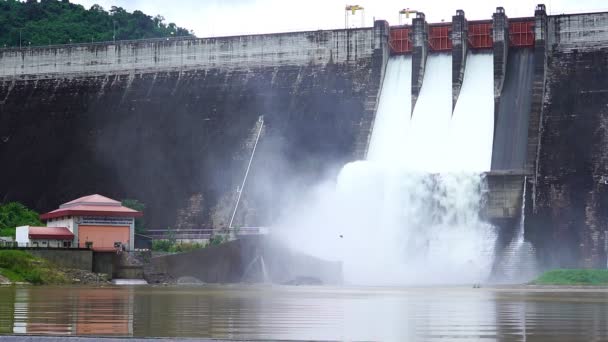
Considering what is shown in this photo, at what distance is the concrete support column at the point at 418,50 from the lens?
187ft

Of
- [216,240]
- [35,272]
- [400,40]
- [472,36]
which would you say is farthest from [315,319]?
[400,40]

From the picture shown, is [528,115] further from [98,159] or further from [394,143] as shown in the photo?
[98,159]

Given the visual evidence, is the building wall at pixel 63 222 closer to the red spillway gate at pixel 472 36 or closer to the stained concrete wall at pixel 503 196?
the stained concrete wall at pixel 503 196

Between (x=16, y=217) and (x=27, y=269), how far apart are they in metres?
14.5

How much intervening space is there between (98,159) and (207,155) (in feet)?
22.5

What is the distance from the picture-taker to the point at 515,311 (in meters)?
21.5

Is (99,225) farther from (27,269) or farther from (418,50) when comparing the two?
(418,50)

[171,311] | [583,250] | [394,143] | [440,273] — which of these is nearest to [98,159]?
[394,143]

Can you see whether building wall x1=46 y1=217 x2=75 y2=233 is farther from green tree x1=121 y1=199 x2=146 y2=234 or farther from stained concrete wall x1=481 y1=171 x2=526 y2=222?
stained concrete wall x1=481 y1=171 x2=526 y2=222

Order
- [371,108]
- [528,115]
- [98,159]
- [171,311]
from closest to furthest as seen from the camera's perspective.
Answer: [171,311]
[528,115]
[371,108]
[98,159]

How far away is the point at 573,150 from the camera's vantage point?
166ft

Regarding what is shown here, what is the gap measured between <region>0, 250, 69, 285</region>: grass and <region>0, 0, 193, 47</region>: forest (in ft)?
140

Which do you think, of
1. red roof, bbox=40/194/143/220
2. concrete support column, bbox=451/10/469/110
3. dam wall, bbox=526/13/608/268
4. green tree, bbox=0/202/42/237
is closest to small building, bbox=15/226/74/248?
red roof, bbox=40/194/143/220

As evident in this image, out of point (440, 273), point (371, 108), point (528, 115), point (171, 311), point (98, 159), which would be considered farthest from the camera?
point (98, 159)
